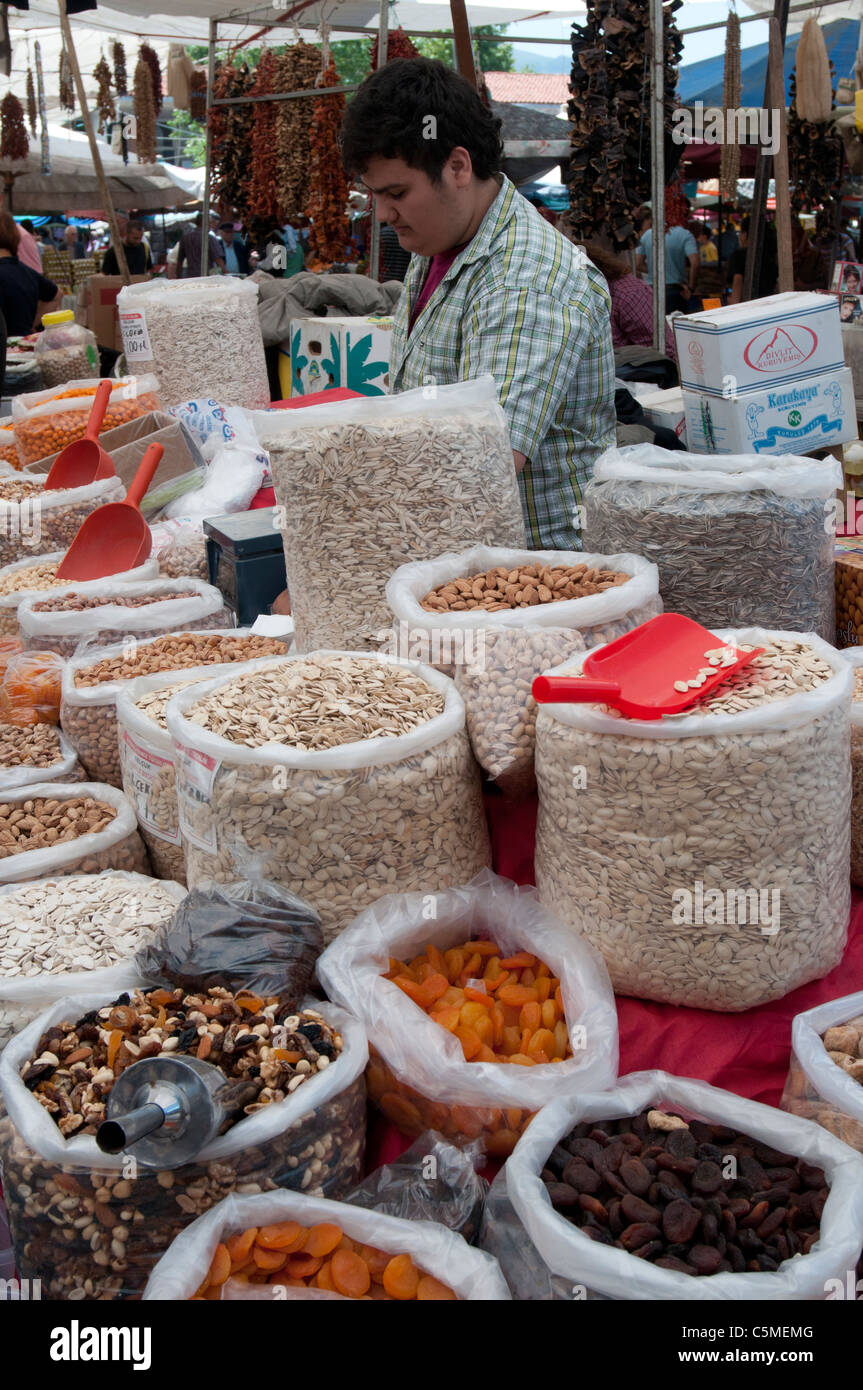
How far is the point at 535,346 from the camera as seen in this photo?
5.83ft

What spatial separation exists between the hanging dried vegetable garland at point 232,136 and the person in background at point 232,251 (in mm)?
4031

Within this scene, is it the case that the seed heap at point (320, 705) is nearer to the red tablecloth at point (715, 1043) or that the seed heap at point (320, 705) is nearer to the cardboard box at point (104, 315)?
the red tablecloth at point (715, 1043)

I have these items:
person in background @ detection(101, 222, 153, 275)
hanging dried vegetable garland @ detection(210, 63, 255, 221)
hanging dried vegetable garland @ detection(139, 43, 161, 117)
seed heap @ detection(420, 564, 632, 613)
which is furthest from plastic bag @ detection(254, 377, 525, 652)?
person in background @ detection(101, 222, 153, 275)

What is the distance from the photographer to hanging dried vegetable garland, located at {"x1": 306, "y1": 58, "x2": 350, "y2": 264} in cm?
496

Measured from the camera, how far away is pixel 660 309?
11.6 ft

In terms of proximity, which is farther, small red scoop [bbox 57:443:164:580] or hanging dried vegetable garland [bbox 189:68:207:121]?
hanging dried vegetable garland [bbox 189:68:207:121]

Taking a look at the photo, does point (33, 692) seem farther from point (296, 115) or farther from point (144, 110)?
point (144, 110)

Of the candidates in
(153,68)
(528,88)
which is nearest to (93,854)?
(153,68)

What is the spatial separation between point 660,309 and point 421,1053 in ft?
9.66

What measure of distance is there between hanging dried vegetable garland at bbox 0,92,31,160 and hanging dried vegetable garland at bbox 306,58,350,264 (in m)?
4.54

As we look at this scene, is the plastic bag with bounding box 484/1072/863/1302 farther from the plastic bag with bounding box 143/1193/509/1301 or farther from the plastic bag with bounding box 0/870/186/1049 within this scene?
the plastic bag with bounding box 0/870/186/1049

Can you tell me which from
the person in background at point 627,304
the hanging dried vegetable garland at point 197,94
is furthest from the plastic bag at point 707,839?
the hanging dried vegetable garland at point 197,94

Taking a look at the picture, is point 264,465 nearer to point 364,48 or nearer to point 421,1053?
point 421,1053

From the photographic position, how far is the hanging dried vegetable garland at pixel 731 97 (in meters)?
3.75
